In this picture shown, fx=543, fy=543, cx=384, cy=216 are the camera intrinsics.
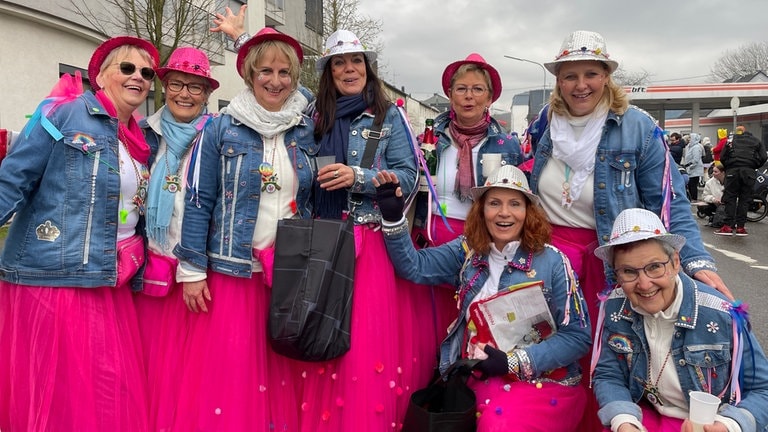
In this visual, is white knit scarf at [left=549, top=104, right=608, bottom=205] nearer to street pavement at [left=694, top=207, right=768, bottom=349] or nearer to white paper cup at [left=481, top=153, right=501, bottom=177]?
white paper cup at [left=481, top=153, right=501, bottom=177]

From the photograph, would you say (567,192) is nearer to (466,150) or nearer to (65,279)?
(466,150)

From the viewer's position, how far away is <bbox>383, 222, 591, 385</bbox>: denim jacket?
8.84 ft

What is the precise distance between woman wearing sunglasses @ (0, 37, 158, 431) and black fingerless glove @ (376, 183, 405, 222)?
4.27ft

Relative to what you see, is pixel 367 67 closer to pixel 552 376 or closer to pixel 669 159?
pixel 669 159

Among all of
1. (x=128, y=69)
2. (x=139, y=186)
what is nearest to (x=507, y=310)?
(x=139, y=186)

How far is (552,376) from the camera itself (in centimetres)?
276

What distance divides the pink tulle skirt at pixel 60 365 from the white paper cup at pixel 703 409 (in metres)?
2.48

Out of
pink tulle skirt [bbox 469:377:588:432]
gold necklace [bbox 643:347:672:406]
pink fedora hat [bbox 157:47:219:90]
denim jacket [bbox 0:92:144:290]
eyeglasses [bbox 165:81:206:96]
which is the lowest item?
pink tulle skirt [bbox 469:377:588:432]

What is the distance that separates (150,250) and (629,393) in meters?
2.49

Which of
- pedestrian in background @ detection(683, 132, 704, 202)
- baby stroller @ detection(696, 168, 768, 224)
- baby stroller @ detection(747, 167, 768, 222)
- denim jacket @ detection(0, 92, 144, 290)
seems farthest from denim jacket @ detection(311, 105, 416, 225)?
pedestrian in background @ detection(683, 132, 704, 202)

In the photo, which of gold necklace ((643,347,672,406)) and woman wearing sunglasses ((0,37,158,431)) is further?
woman wearing sunglasses ((0,37,158,431))

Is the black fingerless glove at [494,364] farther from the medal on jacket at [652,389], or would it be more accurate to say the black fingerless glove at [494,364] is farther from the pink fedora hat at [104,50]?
the pink fedora hat at [104,50]

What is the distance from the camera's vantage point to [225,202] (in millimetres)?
2791

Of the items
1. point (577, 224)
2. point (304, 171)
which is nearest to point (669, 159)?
point (577, 224)
